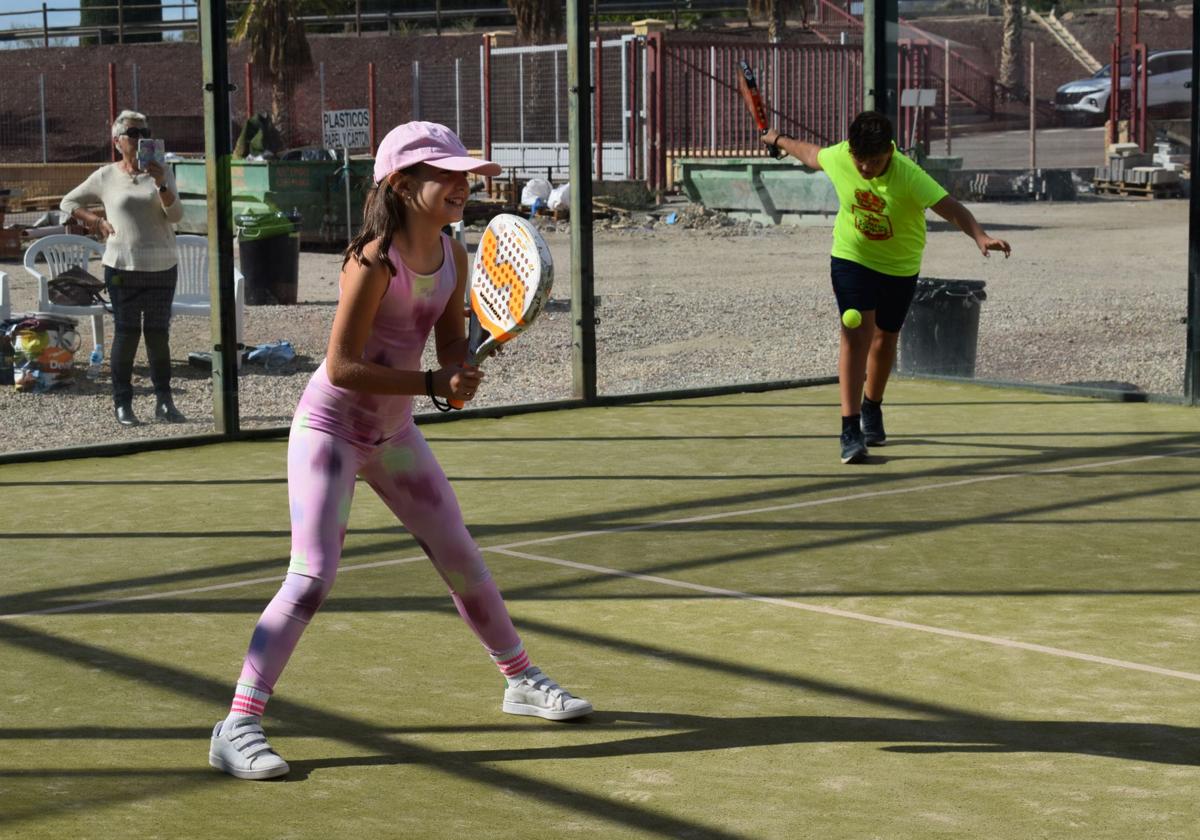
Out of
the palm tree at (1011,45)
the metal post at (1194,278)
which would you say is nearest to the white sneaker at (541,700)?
the metal post at (1194,278)

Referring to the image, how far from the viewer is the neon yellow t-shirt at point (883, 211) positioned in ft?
30.5

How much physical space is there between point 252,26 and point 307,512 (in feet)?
127

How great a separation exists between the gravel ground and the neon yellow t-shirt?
12.6 ft

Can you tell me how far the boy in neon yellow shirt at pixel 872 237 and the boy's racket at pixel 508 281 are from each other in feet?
14.2

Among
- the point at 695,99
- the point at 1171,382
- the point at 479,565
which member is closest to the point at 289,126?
the point at 695,99

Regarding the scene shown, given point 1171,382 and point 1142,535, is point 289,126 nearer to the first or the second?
point 1171,382

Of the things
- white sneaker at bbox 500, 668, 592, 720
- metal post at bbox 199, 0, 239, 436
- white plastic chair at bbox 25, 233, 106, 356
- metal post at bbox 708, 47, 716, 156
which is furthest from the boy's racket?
metal post at bbox 708, 47, 716, 156

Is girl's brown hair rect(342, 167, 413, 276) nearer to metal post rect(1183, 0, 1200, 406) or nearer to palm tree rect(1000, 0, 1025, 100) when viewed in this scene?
metal post rect(1183, 0, 1200, 406)

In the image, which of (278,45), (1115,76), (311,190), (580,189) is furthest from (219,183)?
(278,45)

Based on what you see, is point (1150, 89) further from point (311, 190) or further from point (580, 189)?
point (580, 189)

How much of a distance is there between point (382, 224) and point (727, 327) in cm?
1257

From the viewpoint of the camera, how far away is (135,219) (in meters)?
10.9

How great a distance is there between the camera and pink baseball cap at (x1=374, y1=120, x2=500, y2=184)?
4707mm

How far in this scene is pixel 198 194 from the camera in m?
27.4
